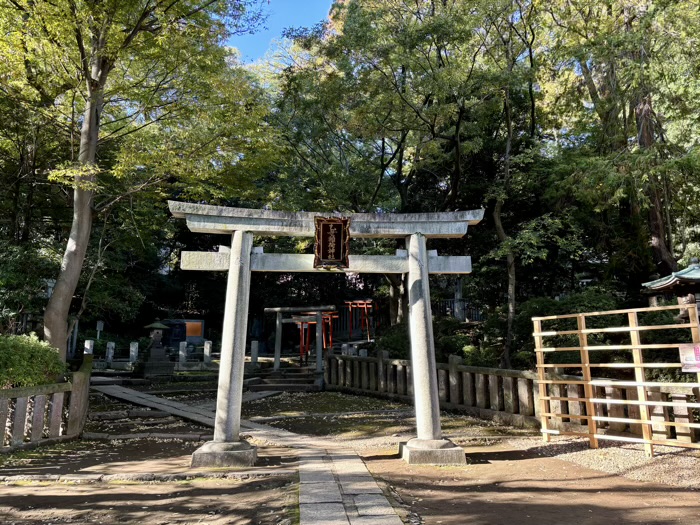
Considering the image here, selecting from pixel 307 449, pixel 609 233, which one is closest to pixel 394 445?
pixel 307 449

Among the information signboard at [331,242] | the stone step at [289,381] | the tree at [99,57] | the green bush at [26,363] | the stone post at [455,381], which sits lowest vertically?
A: the stone step at [289,381]

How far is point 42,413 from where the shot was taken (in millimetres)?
7242

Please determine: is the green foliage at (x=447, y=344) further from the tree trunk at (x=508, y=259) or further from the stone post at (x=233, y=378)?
the stone post at (x=233, y=378)

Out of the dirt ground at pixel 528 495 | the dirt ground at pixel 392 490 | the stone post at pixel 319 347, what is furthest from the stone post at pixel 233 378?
the stone post at pixel 319 347

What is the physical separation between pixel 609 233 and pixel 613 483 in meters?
12.2

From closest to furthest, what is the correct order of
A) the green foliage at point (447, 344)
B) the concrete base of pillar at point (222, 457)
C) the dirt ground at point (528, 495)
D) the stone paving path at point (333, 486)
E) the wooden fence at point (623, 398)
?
the stone paving path at point (333, 486) → the dirt ground at point (528, 495) → the wooden fence at point (623, 398) → the concrete base of pillar at point (222, 457) → the green foliage at point (447, 344)

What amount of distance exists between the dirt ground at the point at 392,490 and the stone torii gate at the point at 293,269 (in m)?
0.46

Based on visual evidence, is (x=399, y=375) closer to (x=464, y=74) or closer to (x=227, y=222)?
(x=227, y=222)

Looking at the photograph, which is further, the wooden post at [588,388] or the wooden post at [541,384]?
the wooden post at [541,384]

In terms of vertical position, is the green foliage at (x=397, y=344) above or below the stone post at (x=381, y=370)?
above

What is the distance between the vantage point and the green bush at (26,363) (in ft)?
22.3

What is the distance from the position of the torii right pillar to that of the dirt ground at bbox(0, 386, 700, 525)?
20cm

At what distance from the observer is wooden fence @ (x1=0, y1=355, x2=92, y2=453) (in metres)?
6.71

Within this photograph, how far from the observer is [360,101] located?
14.0 meters
